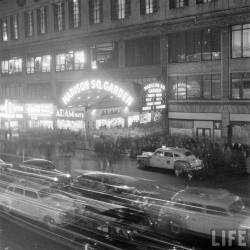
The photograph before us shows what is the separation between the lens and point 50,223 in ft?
53.0

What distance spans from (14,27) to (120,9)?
Answer: 20763 mm

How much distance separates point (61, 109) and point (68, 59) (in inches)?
518

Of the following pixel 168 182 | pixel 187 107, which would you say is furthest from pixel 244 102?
pixel 168 182

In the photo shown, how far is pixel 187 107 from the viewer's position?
40.8 m

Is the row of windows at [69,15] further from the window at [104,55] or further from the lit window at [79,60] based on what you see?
the lit window at [79,60]

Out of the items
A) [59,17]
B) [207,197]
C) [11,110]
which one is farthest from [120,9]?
[207,197]

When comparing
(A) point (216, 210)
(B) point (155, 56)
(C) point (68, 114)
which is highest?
(B) point (155, 56)

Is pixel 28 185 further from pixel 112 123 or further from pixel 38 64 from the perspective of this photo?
pixel 38 64

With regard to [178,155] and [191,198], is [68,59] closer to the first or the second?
[178,155]

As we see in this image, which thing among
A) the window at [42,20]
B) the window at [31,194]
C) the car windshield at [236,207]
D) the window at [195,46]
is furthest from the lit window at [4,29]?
the car windshield at [236,207]

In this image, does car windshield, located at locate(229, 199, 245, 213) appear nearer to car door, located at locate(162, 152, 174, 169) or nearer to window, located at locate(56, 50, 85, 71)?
car door, located at locate(162, 152, 174, 169)

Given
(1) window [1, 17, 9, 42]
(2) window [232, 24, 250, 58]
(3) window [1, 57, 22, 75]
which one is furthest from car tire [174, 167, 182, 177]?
(1) window [1, 17, 9, 42]

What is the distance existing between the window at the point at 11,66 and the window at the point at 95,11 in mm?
15631

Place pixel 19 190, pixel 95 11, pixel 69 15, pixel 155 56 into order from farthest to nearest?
pixel 69 15 → pixel 95 11 → pixel 155 56 → pixel 19 190
